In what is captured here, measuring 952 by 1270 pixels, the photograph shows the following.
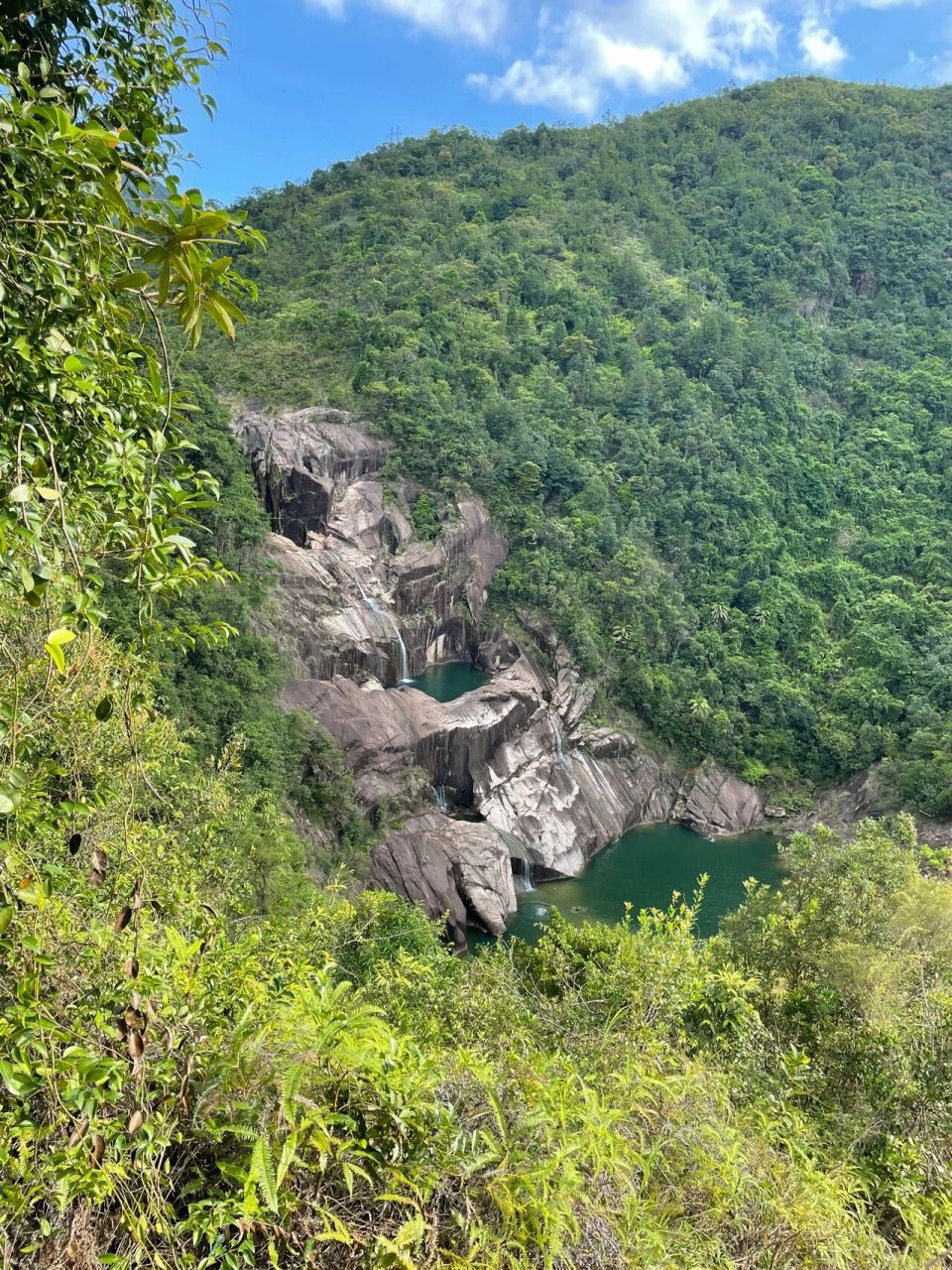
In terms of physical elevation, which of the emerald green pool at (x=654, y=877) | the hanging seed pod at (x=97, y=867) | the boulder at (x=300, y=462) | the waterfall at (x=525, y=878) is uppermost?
the boulder at (x=300, y=462)

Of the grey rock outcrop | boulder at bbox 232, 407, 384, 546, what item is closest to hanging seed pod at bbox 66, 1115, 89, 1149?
the grey rock outcrop

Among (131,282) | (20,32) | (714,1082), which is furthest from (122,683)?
(714,1082)

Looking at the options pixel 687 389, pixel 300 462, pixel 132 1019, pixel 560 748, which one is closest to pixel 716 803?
pixel 560 748

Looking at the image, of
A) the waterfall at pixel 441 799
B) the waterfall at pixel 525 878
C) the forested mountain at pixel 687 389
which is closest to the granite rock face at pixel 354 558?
the forested mountain at pixel 687 389

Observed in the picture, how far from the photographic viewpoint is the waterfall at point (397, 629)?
83.4 feet

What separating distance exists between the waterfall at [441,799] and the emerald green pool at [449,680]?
4006 mm

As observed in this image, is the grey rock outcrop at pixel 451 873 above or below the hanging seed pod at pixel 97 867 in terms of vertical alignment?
below

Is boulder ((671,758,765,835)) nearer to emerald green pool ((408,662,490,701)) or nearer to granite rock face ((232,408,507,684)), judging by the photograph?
emerald green pool ((408,662,490,701))

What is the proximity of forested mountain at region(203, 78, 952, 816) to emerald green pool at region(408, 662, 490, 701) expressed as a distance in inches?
138

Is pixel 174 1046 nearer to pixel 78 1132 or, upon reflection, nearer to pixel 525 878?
pixel 78 1132

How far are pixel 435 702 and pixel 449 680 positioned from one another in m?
4.35

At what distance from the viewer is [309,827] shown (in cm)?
1802

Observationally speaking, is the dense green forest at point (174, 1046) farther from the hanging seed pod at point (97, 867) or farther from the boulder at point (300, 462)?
the boulder at point (300, 462)

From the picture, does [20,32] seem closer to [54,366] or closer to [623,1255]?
[54,366]
